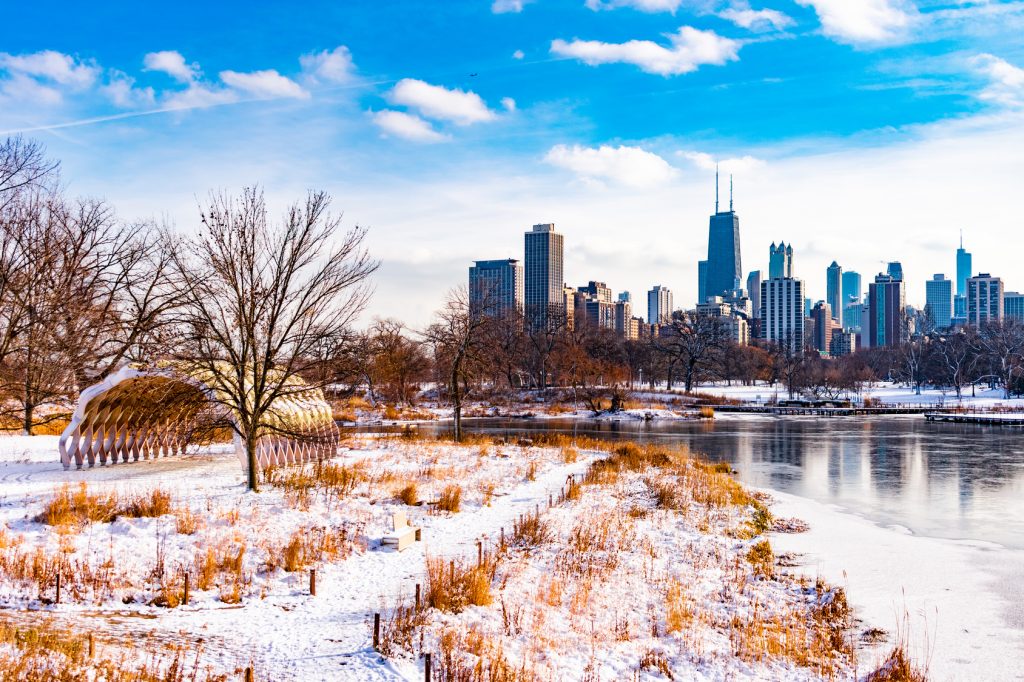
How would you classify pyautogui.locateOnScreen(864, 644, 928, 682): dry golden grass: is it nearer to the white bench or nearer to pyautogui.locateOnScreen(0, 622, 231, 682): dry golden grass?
pyautogui.locateOnScreen(0, 622, 231, 682): dry golden grass

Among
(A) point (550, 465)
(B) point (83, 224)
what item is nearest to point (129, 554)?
(A) point (550, 465)

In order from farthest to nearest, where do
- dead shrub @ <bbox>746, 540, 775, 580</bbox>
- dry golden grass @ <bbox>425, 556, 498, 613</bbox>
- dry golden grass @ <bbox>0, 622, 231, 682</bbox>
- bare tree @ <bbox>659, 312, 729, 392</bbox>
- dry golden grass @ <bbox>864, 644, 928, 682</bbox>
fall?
bare tree @ <bbox>659, 312, 729, 392</bbox>
dead shrub @ <bbox>746, 540, 775, 580</bbox>
dry golden grass @ <bbox>425, 556, 498, 613</bbox>
dry golden grass @ <bbox>864, 644, 928, 682</bbox>
dry golden grass @ <bbox>0, 622, 231, 682</bbox>

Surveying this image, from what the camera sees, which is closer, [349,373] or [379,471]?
[349,373]

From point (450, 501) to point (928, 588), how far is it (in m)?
9.78

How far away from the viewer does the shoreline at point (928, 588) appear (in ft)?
33.7

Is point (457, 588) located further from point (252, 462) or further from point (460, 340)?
point (460, 340)

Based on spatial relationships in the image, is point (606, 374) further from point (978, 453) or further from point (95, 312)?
point (95, 312)

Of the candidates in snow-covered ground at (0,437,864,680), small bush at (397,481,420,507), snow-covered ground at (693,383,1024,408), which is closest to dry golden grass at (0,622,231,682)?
snow-covered ground at (0,437,864,680)

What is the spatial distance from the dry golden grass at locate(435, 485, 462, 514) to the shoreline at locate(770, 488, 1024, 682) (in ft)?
23.6

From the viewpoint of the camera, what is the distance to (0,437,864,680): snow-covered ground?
9.26 m

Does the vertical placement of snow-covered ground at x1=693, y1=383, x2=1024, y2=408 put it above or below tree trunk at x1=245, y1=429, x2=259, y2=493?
below

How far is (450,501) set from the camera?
17.7 meters

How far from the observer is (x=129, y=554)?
11.9 metres

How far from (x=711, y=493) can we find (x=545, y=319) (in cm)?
8310
